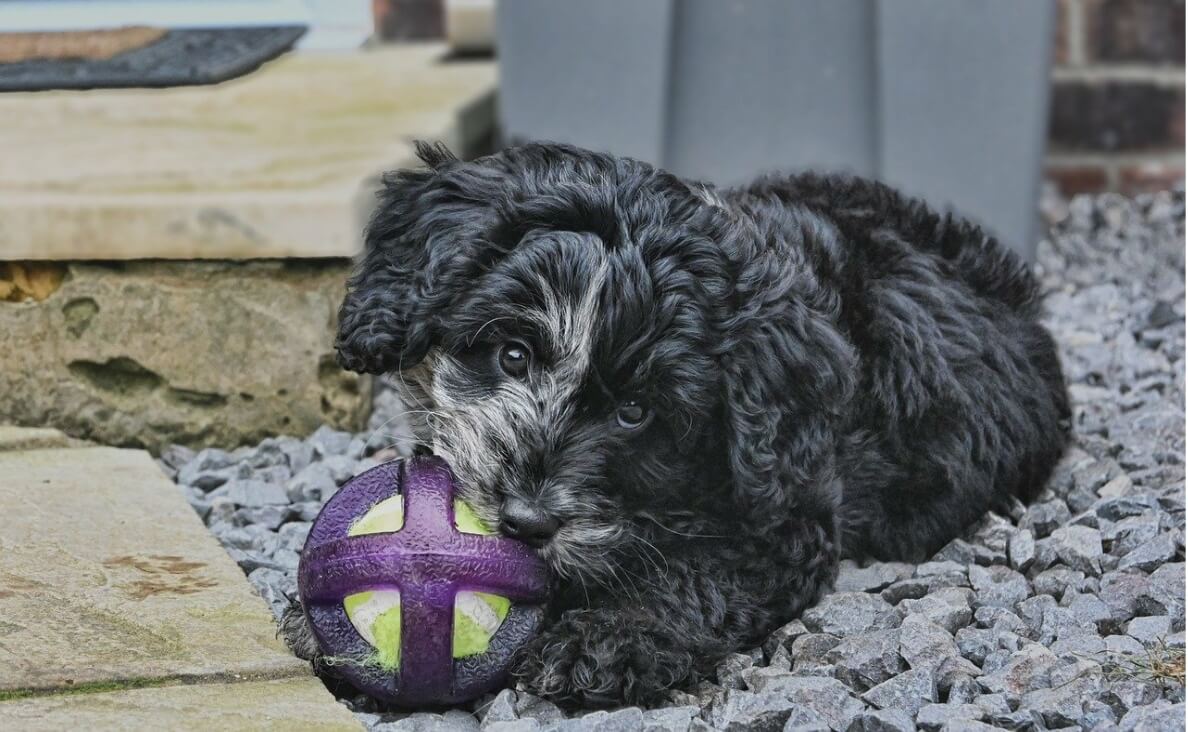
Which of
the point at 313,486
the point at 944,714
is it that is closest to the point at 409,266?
the point at 313,486

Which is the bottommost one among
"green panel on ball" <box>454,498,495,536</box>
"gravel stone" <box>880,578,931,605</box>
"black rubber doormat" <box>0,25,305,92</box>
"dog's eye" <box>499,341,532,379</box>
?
"gravel stone" <box>880,578,931,605</box>

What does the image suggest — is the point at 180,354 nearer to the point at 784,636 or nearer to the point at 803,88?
the point at 784,636

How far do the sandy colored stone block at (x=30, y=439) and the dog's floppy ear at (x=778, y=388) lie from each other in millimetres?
1740

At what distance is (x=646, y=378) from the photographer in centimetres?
263

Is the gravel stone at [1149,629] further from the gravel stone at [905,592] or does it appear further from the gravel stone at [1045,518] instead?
the gravel stone at [1045,518]

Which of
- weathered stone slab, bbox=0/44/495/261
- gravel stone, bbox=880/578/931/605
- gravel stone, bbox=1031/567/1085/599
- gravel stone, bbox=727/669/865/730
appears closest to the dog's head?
gravel stone, bbox=727/669/865/730

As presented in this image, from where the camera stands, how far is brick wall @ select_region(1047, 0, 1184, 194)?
20.9ft

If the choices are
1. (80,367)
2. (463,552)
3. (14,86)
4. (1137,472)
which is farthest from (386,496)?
(14,86)

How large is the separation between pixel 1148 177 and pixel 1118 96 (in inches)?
14.3

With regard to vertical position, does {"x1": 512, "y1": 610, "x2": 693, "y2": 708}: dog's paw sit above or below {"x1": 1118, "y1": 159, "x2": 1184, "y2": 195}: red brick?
below

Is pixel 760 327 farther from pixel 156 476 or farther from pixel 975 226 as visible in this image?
pixel 156 476

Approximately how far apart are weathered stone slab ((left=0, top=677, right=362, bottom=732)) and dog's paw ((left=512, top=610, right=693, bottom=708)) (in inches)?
14.0

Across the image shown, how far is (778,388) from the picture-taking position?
2.70 meters

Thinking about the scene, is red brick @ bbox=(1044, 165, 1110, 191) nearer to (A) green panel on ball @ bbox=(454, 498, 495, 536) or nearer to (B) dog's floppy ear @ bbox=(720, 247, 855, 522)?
(B) dog's floppy ear @ bbox=(720, 247, 855, 522)
